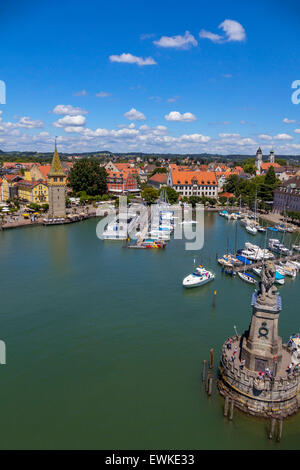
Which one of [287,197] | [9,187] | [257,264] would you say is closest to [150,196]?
[287,197]

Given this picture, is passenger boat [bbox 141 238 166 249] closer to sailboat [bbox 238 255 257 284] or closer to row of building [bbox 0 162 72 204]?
sailboat [bbox 238 255 257 284]

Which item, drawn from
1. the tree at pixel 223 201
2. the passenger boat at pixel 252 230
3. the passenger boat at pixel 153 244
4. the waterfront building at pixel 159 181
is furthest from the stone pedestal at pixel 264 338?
the waterfront building at pixel 159 181

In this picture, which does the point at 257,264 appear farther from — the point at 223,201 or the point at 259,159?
the point at 259,159

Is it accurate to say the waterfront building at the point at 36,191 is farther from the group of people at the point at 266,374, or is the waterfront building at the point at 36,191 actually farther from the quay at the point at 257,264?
the group of people at the point at 266,374

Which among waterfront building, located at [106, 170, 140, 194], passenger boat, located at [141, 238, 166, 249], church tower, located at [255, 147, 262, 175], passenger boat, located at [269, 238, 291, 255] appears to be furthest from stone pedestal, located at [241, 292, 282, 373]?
church tower, located at [255, 147, 262, 175]
